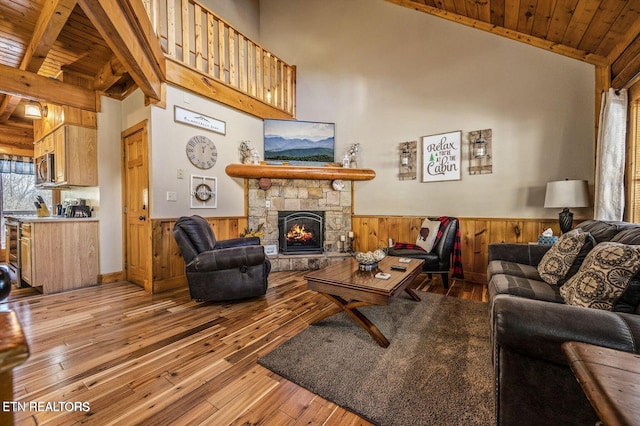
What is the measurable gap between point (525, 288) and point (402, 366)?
1056 millimetres

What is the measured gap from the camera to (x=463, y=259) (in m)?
3.89

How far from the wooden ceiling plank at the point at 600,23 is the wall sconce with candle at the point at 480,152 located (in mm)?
1190

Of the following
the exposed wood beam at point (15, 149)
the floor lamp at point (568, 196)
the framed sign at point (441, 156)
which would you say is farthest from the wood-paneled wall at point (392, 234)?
the exposed wood beam at point (15, 149)

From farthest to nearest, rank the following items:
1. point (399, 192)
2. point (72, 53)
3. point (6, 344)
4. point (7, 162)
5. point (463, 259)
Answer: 1. point (7, 162)
2. point (399, 192)
3. point (463, 259)
4. point (72, 53)
5. point (6, 344)

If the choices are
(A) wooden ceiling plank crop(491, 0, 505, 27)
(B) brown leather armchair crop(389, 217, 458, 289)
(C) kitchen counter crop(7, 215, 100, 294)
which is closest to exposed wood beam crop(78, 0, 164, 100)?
(C) kitchen counter crop(7, 215, 100, 294)

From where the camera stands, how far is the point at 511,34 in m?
3.39

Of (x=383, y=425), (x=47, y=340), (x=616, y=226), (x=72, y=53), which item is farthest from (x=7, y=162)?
(x=616, y=226)

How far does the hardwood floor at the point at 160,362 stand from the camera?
1389mm

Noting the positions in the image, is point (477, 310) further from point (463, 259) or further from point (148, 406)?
point (148, 406)

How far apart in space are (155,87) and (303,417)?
352 centimetres

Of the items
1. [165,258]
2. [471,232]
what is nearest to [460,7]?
[471,232]

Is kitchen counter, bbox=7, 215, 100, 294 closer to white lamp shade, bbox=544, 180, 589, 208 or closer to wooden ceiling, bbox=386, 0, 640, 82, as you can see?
white lamp shade, bbox=544, 180, 589, 208

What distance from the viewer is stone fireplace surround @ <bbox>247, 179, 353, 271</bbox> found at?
4359mm

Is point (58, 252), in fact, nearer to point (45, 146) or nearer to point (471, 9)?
point (45, 146)
